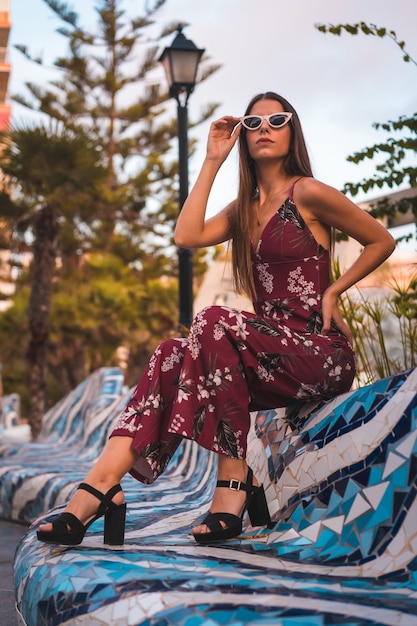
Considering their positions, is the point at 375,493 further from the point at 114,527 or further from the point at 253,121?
the point at 253,121

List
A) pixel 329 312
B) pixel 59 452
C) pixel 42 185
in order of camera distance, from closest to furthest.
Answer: pixel 329 312 → pixel 59 452 → pixel 42 185

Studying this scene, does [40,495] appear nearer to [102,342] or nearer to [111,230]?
[102,342]

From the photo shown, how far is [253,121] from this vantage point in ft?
8.91

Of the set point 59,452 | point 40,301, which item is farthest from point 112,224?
point 59,452

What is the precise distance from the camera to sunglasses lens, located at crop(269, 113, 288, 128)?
106 inches

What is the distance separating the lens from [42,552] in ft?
7.08

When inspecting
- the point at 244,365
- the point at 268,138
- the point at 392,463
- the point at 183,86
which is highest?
the point at 183,86

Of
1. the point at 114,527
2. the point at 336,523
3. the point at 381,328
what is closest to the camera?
the point at 336,523

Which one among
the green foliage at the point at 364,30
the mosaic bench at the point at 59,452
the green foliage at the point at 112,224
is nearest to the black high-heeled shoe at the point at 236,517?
the mosaic bench at the point at 59,452

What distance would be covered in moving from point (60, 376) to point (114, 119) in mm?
6730

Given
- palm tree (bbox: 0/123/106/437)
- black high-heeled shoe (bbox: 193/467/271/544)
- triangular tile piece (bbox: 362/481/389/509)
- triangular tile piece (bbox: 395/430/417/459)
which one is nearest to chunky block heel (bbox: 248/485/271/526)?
black high-heeled shoe (bbox: 193/467/271/544)

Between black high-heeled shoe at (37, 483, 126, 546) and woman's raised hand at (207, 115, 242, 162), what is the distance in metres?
1.06

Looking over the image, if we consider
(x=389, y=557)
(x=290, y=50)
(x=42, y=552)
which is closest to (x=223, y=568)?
(x=389, y=557)

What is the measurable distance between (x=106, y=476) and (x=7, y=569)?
4.27ft
